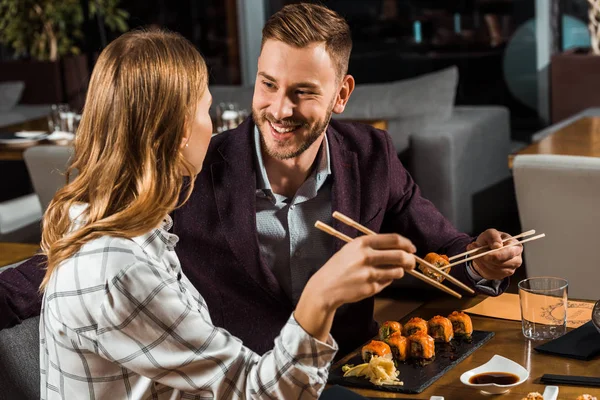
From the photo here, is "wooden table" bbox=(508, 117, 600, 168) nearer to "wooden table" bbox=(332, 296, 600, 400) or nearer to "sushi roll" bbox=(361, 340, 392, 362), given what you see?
"wooden table" bbox=(332, 296, 600, 400)

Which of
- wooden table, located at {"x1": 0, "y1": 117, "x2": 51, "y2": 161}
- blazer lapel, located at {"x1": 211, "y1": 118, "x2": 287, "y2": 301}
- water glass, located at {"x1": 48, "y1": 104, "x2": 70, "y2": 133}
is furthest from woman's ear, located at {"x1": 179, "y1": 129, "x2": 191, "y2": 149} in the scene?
water glass, located at {"x1": 48, "y1": 104, "x2": 70, "y2": 133}

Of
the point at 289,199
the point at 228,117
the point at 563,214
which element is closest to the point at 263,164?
the point at 289,199

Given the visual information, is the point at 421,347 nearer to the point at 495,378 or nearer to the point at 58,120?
the point at 495,378

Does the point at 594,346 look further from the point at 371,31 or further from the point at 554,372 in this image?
the point at 371,31

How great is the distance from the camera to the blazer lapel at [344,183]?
85.4 inches

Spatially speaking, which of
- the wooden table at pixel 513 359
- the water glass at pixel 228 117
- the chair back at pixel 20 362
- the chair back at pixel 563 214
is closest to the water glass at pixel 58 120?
the water glass at pixel 228 117

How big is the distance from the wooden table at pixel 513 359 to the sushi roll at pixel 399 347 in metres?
0.08

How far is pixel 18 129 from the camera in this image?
5.30m

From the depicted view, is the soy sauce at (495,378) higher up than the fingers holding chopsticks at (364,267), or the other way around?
the fingers holding chopsticks at (364,267)

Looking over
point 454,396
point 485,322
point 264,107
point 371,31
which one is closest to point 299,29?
point 264,107

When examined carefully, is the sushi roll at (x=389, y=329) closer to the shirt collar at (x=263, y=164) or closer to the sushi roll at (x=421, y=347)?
the sushi roll at (x=421, y=347)

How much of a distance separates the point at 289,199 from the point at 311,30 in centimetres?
40

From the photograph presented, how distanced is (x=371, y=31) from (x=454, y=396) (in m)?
5.69

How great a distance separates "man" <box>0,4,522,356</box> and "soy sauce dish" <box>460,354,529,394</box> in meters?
0.37
